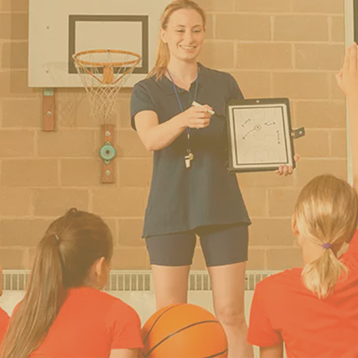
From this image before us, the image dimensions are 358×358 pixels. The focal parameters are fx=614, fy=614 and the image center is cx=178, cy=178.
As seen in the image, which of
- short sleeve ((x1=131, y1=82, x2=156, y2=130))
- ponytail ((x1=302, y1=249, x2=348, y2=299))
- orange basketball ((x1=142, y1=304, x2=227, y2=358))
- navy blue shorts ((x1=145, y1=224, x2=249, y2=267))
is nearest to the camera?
ponytail ((x1=302, y1=249, x2=348, y2=299))

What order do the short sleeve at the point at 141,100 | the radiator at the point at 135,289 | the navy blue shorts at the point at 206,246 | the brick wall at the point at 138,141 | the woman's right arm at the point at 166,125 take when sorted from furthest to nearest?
the brick wall at the point at 138,141 → the radiator at the point at 135,289 → the short sleeve at the point at 141,100 → the navy blue shorts at the point at 206,246 → the woman's right arm at the point at 166,125

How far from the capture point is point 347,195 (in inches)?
67.7

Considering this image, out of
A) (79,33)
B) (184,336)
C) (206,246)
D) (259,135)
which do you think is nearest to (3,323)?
(184,336)

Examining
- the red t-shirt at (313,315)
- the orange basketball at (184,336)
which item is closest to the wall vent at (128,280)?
the orange basketball at (184,336)

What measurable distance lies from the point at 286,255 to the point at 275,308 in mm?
2234

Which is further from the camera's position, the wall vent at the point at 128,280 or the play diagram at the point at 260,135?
the wall vent at the point at 128,280

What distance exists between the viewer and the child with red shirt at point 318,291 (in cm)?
164

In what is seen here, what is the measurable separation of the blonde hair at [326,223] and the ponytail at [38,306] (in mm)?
706

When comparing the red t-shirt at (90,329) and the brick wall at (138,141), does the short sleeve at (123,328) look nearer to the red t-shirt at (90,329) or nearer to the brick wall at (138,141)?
the red t-shirt at (90,329)

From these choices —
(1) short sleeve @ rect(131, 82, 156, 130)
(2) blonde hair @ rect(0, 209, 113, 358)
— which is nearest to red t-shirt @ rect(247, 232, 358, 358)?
(2) blonde hair @ rect(0, 209, 113, 358)

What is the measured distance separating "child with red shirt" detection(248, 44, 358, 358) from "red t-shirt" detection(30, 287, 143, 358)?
359 millimetres

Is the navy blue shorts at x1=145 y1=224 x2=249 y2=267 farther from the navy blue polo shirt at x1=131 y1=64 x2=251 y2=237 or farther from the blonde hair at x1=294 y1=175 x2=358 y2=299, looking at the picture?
the blonde hair at x1=294 y1=175 x2=358 y2=299

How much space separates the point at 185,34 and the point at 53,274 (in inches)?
46.8

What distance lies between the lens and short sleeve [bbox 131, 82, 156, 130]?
245 centimetres
